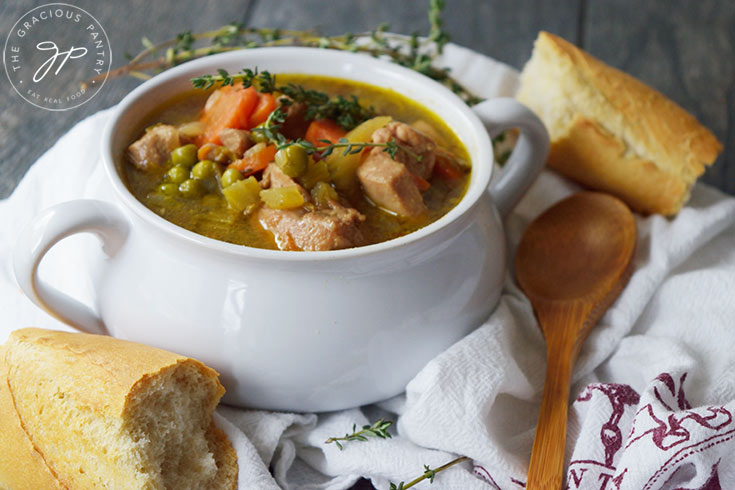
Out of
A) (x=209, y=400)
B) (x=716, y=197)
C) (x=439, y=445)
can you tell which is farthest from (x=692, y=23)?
(x=209, y=400)

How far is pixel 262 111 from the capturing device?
7.35ft

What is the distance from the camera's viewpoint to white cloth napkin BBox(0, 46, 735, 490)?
1.87m

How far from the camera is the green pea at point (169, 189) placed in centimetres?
205

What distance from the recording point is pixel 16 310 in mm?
2268

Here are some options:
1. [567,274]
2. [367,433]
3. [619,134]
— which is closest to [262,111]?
[367,433]

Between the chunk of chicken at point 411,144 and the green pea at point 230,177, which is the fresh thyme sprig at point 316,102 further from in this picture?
the green pea at point 230,177

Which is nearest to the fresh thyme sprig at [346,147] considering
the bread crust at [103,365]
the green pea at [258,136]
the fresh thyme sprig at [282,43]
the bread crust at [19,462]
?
the green pea at [258,136]

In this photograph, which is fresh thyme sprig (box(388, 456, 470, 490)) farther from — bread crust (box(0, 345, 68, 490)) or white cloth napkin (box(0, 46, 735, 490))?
bread crust (box(0, 345, 68, 490))

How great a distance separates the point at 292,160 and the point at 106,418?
70 cm

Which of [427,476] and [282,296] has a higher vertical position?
[282,296]

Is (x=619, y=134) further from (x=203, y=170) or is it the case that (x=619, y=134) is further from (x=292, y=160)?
(x=203, y=170)

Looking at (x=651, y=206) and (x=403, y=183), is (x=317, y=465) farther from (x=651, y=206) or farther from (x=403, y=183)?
(x=651, y=206)

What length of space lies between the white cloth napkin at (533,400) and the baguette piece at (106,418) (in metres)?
0.11

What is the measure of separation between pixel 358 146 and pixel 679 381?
974 millimetres
